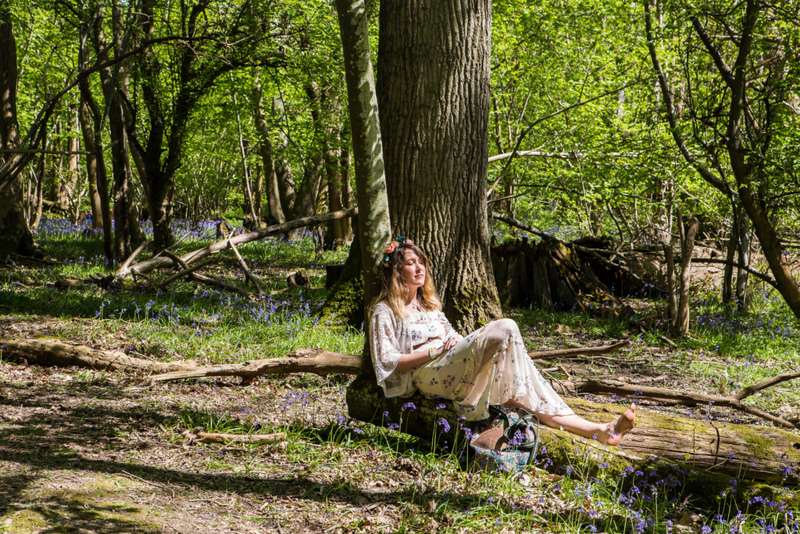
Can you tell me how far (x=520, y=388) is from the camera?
12.0ft

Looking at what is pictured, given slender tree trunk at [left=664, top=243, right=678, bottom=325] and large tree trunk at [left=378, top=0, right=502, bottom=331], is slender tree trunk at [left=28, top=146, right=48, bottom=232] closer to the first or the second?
large tree trunk at [left=378, top=0, right=502, bottom=331]

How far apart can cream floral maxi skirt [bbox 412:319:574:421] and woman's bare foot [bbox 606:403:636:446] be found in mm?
276

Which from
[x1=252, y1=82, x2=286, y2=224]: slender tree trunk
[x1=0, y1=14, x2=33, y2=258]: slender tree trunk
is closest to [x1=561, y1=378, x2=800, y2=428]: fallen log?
[x1=252, y1=82, x2=286, y2=224]: slender tree trunk

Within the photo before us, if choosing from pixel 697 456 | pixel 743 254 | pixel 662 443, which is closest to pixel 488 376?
pixel 662 443

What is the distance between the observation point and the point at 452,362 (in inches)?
149

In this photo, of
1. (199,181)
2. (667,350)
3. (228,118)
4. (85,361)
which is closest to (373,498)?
(85,361)

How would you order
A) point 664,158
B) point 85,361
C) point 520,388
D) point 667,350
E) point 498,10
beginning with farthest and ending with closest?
point 498,10 → point 664,158 → point 667,350 → point 85,361 → point 520,388

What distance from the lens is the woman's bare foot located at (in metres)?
3.65

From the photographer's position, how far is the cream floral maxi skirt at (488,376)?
3654mm

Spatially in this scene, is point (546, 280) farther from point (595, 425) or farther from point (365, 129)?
point (365, 129)

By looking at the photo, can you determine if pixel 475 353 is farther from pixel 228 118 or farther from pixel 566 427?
pixel 228 118

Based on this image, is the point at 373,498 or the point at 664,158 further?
the point at 664,158

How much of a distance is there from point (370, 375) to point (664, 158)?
248 inches

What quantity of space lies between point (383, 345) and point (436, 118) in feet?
7.33
